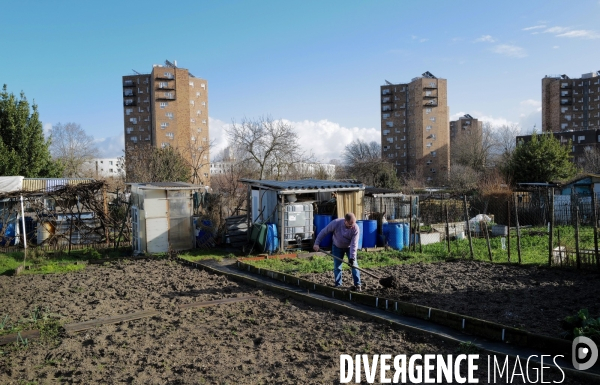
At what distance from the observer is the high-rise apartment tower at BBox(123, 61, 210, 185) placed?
68.4 metres

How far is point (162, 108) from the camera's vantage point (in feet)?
225

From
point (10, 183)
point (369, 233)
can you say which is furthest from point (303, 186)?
point (10, 183)

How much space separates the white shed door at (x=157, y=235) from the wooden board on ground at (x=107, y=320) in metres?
8.41

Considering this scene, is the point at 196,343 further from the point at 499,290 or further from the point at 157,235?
the point at 157,235

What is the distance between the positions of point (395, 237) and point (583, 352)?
37.1 feet

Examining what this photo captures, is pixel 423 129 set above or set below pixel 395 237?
above

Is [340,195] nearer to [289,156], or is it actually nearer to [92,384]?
[92,384]

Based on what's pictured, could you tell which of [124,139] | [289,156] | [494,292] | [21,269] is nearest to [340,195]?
[494,292]

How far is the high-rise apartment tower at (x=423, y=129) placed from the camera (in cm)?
7919

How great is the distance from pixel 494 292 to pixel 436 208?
16.3m

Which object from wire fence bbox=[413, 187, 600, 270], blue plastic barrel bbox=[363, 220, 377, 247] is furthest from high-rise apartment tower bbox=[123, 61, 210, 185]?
blue plastic barrel bbox=[363, 220, 377, 247]

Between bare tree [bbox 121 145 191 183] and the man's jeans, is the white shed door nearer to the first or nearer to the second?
the man's jeans

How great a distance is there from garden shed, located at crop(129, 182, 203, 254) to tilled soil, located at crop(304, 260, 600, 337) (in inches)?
287

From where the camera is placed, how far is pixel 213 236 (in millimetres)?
18000
